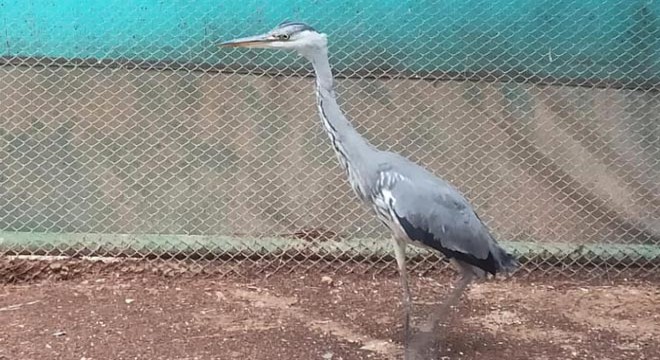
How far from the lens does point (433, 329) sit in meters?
3.34

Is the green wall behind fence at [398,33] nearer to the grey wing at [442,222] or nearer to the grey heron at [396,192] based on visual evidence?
the grey heron at [396,192]

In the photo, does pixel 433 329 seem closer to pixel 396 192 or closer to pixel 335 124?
pixel 396 192

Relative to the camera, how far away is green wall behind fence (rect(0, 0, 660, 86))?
3941 millimetres

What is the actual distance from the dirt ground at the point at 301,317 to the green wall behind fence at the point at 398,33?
0.98 m

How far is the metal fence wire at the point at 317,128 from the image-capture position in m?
4.00

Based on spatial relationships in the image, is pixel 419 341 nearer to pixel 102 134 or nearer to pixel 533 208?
pixel 533 208

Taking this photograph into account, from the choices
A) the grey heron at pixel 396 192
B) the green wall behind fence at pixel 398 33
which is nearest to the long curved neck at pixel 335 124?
the grey heron at pixel 396 192

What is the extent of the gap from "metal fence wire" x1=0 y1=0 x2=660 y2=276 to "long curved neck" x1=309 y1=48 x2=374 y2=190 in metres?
0.89

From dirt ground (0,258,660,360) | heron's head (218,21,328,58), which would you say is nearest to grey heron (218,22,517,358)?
heron's head (218,21,328,58)

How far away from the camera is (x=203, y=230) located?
4188mm

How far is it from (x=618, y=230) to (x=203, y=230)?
6.36 feet

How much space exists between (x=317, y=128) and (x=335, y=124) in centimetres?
99

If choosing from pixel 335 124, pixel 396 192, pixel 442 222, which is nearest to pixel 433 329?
pixel 442 222

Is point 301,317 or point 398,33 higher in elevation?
point 398,33
